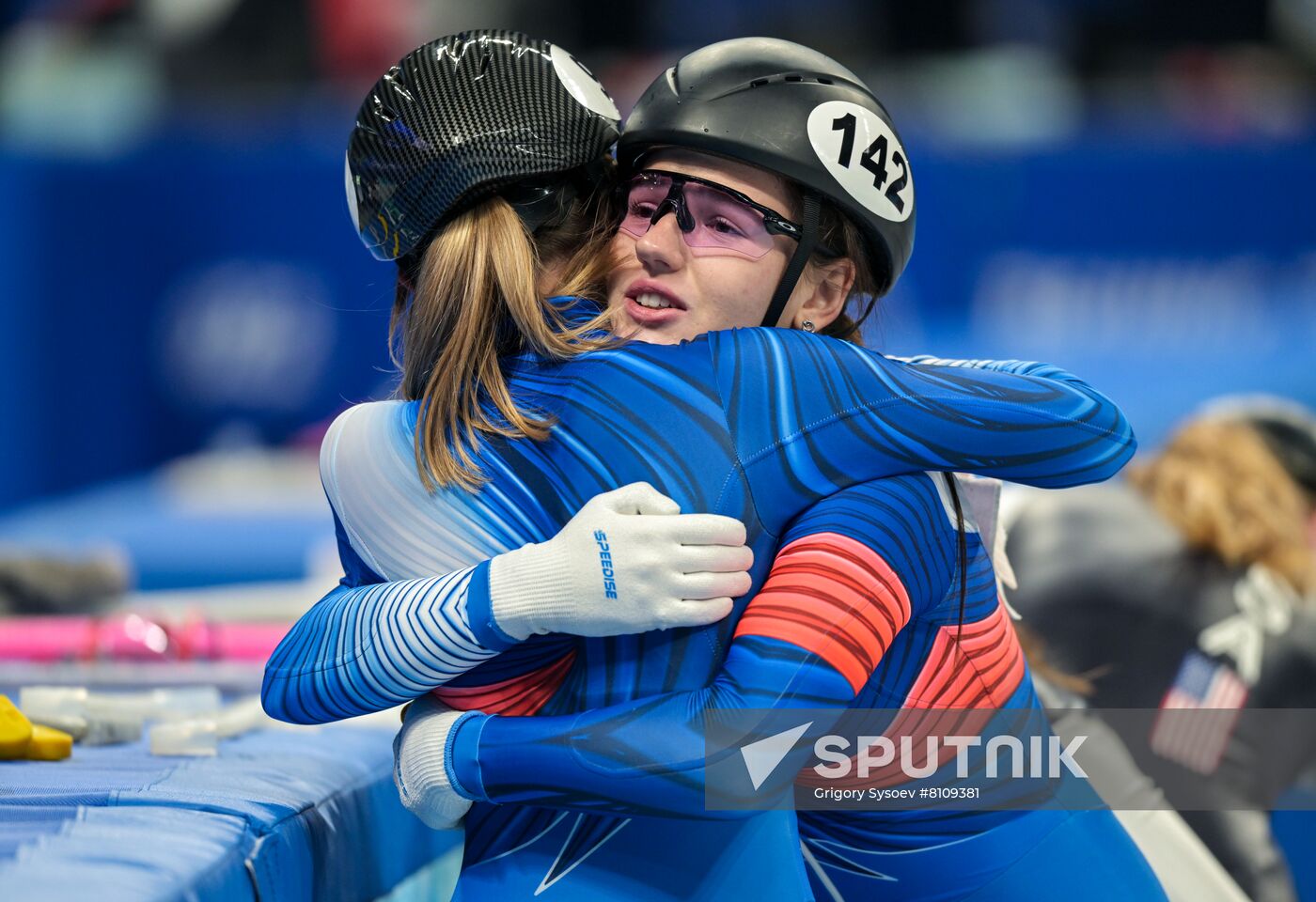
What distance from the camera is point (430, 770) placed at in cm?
183

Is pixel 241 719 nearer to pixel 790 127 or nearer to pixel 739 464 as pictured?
pixel 739 464

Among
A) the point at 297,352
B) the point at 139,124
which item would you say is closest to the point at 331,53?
the point at 139,124

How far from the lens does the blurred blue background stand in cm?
859

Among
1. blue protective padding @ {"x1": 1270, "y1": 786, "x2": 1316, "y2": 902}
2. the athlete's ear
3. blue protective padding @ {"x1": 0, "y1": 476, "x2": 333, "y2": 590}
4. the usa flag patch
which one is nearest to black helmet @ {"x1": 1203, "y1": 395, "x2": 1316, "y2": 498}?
the usa flag patch

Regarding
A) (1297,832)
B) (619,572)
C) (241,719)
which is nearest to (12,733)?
(241,719)

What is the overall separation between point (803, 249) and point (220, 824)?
1096mm

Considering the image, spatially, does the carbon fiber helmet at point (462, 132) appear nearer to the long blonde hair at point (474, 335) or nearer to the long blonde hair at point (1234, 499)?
the long blonde hair at point (474, 335)

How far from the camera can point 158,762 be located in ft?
8.03

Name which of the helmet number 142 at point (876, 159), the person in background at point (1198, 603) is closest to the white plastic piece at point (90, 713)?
the helmet number 142 at point (876, 159)

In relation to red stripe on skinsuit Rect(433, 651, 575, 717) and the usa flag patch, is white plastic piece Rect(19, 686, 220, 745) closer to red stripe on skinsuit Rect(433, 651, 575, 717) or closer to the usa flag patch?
red stripe on skinsuit Rect(433, 651, 575, 717)

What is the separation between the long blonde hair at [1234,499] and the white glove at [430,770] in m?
2.57

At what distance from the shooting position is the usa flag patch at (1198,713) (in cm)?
362

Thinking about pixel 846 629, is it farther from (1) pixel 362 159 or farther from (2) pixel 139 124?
(2) pixel 139 124

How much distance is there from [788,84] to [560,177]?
0.35 metres
